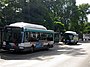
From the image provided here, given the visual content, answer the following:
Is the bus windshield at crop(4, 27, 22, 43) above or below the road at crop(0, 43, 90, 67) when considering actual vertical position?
above

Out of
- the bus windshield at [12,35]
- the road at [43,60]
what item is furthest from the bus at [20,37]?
the road at [43,60]

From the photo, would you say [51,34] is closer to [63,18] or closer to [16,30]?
[16,30]

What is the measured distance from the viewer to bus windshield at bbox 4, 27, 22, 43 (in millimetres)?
23719

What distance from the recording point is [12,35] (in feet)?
79.3

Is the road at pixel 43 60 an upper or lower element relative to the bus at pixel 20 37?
lower

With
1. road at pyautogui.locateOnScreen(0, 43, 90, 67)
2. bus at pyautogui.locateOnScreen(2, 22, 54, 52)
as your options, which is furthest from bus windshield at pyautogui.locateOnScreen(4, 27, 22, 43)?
road at pyautogui.locateOnScreen(0, 43, 90, 67)

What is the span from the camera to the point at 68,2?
7675 cm

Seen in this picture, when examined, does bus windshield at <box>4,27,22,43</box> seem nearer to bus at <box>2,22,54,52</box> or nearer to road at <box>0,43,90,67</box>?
bus at <box>2,22,54,52</box>

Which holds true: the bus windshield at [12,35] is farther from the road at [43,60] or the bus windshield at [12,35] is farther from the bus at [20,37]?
the road at [43,60]

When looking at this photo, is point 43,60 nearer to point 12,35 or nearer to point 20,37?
point 20,37

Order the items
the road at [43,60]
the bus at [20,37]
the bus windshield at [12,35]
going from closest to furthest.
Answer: the road at [43,60] < the bus at [20,37] < the bus windshield at [12,35]

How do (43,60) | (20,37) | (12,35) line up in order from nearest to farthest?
(43,60)
(20,37)
(12,35)

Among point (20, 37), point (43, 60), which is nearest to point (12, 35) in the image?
point (20, 37)

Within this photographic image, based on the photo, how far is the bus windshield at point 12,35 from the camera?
934 inches
